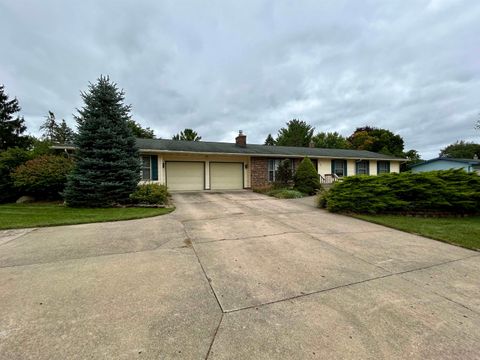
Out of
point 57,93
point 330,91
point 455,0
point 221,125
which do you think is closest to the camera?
Answer: point 455,0

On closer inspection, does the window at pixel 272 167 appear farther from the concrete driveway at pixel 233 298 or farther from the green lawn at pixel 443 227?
the concrete driveway at pixel 233 298

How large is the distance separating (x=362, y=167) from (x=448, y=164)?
11.8 metres

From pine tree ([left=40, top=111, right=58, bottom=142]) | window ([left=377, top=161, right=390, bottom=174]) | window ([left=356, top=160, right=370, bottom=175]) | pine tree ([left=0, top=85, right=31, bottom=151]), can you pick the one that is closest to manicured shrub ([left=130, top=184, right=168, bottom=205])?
window ([left=356, top=160, right=370, bottom=175])

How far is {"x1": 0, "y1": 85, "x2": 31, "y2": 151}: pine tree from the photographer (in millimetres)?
26047

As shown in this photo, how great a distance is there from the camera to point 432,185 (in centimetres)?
808

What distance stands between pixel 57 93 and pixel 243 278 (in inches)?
724

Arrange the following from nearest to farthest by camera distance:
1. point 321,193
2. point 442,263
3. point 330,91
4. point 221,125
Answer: point 442,263 < point 321,193 < point 330,91 < point 221,125

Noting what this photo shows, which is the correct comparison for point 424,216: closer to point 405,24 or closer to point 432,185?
point 432,185

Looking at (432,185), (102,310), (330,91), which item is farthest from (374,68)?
(102,310)

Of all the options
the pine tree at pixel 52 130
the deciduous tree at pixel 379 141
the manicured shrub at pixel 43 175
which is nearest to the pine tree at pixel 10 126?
the pine tree at pixel 52 130

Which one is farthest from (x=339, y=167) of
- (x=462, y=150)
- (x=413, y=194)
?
(x=462, y=150)

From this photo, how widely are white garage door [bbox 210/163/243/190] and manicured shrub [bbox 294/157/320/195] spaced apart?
4.21 meters

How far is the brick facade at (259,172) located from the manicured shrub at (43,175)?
10201 mm

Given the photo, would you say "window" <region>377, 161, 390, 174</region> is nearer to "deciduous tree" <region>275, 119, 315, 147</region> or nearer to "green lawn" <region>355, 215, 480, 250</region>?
"green lawn" <region>355, 215, 480, 250</region>
